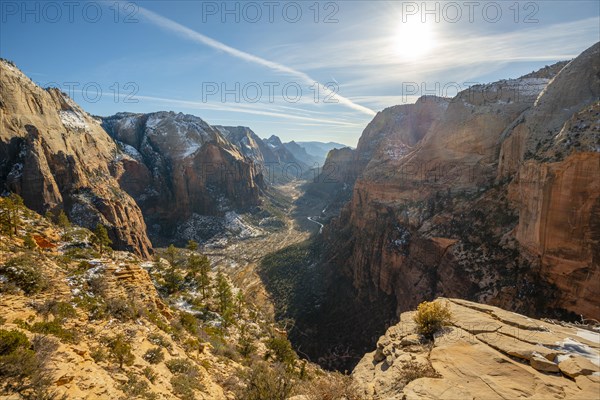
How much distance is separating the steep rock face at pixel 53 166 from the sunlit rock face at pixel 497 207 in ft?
161

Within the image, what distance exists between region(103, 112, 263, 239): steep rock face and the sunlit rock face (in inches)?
2588

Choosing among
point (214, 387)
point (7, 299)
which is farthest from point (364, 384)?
point (7, 299)

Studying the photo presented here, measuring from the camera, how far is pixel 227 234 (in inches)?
3858

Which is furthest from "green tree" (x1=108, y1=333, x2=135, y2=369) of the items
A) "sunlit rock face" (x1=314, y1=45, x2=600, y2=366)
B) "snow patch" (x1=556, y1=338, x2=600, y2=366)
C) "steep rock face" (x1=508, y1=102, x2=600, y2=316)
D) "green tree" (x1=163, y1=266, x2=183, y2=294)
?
"steep rock face" (x1=508, y1=102, x2=600, y2=316)

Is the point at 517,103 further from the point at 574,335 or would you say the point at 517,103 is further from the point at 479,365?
the point at 479,365

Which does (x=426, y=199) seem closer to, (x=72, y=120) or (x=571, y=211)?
(x=571, y=211)

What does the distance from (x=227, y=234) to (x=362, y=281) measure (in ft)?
197

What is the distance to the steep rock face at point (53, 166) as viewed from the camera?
162 feet

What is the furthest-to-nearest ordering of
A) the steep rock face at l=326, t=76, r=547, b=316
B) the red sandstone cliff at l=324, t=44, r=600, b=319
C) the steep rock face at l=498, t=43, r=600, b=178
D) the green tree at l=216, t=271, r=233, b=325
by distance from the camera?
the steep rock face at l=326, t=76, r=547, b=316 → the green tree at l=216, t=271, r=233, b=325 → the steep rock face at l=498, t=43, r=600, b=178 → the red sandstone cliff at l=324, t=44, r=600, b=319

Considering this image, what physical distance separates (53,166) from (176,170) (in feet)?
170

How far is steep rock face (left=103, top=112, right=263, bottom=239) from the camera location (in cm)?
9738

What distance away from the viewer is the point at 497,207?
3366 cm

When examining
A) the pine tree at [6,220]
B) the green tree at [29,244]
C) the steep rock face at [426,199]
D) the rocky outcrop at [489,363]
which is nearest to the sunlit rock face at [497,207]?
the steep rock face at [426,199]

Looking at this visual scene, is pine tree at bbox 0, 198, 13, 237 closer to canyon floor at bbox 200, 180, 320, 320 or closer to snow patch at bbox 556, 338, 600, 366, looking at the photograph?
snow patch at bbox 556, 338, 600, 366
